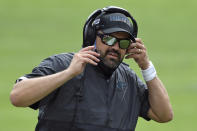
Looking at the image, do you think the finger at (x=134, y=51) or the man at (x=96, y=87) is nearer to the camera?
the man at (x=96, y=87)

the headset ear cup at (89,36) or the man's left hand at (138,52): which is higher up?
the headset ear cup at (89,36)

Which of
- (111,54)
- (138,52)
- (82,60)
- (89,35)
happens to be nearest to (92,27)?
(89,35)

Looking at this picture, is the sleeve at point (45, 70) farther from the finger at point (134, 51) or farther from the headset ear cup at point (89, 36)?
the finger at point (134, 51)

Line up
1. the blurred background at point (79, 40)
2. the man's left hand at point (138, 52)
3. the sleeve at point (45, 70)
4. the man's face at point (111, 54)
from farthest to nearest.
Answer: the blurred background at point (79, 40) < the man's left hand at point (138, 52) < the man's face at point (111, 54) < the sleeve at point (45, 70)

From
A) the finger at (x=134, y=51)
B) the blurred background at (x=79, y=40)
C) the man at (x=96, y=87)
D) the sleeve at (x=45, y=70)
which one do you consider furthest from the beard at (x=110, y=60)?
the blurred background at (x=79, y=40)

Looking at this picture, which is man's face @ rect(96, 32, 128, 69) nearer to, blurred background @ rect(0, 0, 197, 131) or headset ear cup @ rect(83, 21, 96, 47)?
headset ear cup @ rect(83, 21, 96, 47)

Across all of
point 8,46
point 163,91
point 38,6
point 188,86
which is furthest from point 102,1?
point 163,91

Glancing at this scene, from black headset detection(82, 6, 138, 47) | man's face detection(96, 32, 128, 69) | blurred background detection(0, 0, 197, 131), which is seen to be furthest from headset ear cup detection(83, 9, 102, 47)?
blurred background detection(0, 0, 197, 131)

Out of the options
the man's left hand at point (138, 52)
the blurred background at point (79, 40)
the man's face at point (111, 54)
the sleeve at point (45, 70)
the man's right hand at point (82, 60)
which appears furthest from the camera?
the blurred background at point (79, 40)

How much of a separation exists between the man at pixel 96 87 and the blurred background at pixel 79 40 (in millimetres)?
4667

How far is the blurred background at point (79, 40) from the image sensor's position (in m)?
10.1

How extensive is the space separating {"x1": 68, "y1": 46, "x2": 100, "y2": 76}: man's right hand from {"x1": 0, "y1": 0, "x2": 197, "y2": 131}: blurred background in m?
5.20

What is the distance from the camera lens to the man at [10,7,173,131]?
169 inches

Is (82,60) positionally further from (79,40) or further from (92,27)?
(79,40)
